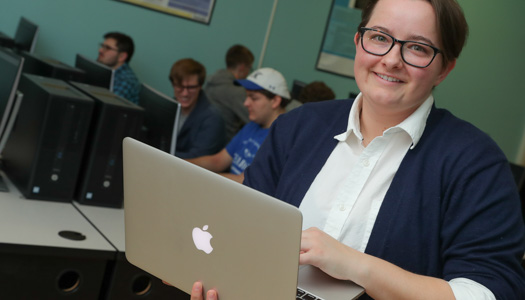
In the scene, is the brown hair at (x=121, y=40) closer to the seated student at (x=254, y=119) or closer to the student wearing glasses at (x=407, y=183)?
the seated student at (x=254, y=119)

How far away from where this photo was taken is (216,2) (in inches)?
216

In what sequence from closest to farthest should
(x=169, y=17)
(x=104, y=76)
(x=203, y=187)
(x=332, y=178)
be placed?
(x=203, y=187) → (x=332, y=178) → (x=104, y=76) → (x=169, y=17)

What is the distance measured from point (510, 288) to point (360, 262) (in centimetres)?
29

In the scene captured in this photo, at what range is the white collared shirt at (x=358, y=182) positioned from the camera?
1341 millimetres

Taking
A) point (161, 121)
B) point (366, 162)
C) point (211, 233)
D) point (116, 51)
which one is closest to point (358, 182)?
point (366, 162)

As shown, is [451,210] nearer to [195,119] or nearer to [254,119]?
[254,119]

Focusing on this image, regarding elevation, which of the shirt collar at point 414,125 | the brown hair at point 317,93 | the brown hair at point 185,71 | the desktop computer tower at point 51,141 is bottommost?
the desktop computer tower at point 51,141

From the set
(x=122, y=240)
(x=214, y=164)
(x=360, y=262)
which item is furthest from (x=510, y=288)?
(x=214, y=164)

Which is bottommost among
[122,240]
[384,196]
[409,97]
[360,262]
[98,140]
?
[122,240]

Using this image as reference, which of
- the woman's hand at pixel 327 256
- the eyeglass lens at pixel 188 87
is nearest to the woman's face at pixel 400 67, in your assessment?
the woman's hand at pixel 327 256

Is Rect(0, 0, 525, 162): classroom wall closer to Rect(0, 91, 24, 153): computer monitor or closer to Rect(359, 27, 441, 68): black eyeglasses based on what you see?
Rect(0, 91, 24, 153): computer monitor

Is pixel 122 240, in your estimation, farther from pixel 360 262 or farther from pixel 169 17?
pixel 169 17

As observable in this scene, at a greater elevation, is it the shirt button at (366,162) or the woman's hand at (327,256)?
the shirt button at (366,162)

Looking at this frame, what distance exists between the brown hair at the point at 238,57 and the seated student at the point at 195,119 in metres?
1.44
